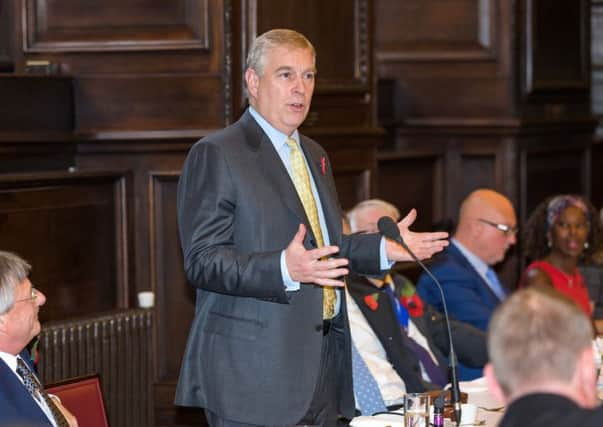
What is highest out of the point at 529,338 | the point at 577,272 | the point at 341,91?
the point at 341,91

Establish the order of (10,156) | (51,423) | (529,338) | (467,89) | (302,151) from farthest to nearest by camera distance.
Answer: (467,89) → (10,156) → (302,151) → (51,423) → (529,338)

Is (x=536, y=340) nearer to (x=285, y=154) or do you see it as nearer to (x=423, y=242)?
(x=423, y=242)

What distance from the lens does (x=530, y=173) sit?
7.82m

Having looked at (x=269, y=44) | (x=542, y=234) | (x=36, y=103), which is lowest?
(x=542, y=234)

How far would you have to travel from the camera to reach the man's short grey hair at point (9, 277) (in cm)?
332

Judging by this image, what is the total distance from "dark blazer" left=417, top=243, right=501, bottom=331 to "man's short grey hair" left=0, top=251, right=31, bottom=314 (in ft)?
7.73

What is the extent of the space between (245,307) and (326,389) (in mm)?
376

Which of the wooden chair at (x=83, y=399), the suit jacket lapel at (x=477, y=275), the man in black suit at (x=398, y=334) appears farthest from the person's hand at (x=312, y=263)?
the suit jacket lapel at (x=477, y=275)

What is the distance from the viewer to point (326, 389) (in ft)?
11.8

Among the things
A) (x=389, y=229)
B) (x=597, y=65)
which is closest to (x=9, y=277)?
(x=389, y=229)

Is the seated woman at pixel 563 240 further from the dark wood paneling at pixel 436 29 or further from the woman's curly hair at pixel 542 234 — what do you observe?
the dark wood paneling at pixel 436 29

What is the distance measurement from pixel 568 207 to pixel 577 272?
1.04 feet

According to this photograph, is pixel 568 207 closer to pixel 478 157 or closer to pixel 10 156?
pixel 478 157

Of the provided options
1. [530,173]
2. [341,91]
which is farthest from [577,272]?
[530,173]
